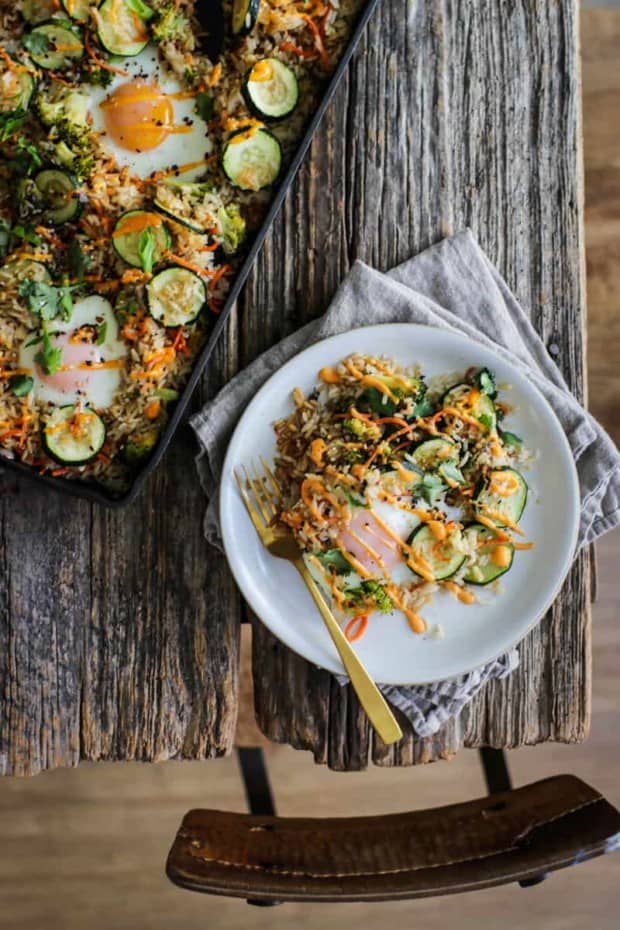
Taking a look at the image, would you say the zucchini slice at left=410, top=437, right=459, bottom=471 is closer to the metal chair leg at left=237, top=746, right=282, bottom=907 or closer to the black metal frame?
the black metal frame

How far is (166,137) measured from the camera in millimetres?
2217

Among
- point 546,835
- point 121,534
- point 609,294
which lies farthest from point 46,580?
point 609,294

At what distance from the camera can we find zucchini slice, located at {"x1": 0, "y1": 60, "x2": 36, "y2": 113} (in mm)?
2162

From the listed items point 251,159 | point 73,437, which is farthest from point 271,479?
point 251,159

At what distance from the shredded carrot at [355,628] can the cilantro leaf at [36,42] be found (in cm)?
156

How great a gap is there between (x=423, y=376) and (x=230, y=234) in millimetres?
569

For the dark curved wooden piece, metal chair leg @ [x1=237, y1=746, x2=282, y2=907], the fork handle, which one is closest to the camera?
the dark curved wooden piece

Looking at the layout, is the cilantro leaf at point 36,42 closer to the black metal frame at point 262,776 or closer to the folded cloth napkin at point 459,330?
the folded cloth napkin at point 459,330

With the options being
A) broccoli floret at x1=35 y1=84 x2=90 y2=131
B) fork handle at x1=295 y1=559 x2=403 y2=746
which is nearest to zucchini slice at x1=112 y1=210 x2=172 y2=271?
broccoli floret at x1=35 y1=84 x2=90 y2=131

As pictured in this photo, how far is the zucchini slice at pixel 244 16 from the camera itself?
84.7 inches

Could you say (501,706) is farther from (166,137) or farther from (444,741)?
(166,137)

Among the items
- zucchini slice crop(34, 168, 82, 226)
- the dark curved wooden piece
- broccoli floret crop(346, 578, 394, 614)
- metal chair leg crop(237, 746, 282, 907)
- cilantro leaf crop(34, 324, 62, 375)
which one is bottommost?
metal chair leg crop(237, 746, 282, 907)

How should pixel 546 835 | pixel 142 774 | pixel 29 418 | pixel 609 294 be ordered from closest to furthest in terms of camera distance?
pixel 546 835, pixel 29 418, pixel 609 294, pixel 142 774

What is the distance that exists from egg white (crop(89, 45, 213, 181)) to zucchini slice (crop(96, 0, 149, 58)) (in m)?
0.03
